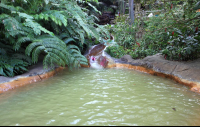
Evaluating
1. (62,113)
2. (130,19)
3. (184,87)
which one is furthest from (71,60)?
(130,19)

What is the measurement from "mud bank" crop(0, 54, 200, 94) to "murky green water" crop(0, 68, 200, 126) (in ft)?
0.72

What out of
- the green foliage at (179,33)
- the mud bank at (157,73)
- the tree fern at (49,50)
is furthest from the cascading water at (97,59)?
the tree fern at (49,50)

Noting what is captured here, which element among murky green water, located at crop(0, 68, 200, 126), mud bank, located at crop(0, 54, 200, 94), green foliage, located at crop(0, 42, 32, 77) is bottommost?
murky green water, located at crop(0, 68, 200, 126)

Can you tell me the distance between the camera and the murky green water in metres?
1.97

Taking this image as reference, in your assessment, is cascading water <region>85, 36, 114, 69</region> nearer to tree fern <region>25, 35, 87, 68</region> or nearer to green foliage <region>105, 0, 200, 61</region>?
green foliage <region>105, 0, 200, 61</region>

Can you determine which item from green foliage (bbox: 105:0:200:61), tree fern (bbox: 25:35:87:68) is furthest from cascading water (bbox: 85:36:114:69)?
tree fern (bbox: 25:35:87:68)

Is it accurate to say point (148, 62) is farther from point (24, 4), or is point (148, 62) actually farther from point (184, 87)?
point (24, 4)

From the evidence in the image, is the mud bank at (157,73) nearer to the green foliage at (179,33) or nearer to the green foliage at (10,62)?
the green foliage at (10,62)

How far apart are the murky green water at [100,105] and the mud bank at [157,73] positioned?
0.22 m

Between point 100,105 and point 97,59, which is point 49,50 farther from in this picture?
point 97,59

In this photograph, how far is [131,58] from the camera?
6535 millimetres

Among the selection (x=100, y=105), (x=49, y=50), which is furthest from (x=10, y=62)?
(x=100, y=105)

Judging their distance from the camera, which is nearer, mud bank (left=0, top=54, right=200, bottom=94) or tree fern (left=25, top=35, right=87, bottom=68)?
mud bank (left=0, top=54, right=200, bottom=94)

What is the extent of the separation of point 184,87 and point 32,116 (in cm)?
336
